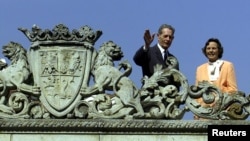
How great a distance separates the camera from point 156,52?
102 meters

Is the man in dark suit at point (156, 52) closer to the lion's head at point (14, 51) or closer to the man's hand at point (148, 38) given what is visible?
the man's hand at point (148, 38)

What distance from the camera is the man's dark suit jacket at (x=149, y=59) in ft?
335

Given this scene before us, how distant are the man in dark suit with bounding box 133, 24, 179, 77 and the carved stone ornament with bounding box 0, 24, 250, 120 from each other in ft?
0.54

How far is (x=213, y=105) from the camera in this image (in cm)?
10225

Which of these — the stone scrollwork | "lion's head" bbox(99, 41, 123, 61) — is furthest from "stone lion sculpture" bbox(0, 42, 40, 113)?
the stone scrollwork

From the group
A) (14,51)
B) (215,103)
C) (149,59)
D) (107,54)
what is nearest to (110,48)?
(107,54)

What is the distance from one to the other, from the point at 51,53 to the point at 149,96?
2.07 meters

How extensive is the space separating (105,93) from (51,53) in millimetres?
1300

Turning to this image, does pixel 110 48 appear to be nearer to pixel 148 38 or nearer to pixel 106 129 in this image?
pixel 148 38

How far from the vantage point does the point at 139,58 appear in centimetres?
10212

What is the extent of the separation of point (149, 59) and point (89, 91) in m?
1.31

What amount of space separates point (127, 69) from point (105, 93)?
0.63 metres

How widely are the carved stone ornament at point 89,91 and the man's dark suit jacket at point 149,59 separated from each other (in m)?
0.16

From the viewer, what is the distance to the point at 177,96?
4023 inches
